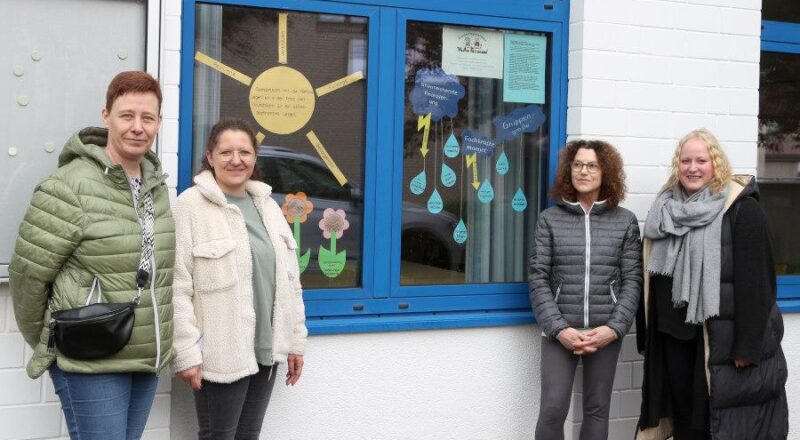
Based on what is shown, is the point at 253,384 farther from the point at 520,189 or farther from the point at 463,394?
the point at 520,189

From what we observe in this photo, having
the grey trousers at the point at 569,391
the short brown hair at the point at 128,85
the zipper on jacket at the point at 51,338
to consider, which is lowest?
the grey trousers at the point at 569,391

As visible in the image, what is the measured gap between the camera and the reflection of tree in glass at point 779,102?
6.10 m

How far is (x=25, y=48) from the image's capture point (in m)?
4.14

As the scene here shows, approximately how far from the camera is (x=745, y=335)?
15.3 feet

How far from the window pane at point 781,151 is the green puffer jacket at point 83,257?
3.93 meters

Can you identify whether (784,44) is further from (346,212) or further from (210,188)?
(210,188)

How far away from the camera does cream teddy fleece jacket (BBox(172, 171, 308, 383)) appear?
12.8 feet

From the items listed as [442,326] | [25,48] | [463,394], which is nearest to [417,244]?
[442,326]

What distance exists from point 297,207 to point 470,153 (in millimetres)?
987

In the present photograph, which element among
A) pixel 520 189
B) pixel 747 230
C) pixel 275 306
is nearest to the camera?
pixel 275 306

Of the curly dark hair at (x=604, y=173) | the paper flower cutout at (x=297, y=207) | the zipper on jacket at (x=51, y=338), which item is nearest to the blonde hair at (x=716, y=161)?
the curly dark hair at (x=604, y=173)

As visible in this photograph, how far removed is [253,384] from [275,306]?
1.13 feet

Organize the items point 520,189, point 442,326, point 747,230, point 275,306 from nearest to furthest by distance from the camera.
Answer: point 275,306 → point 747,230 → point 442,326 → point 520,189

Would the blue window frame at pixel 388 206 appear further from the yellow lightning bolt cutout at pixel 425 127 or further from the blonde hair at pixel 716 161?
the blonde hair at pixel 716 161
